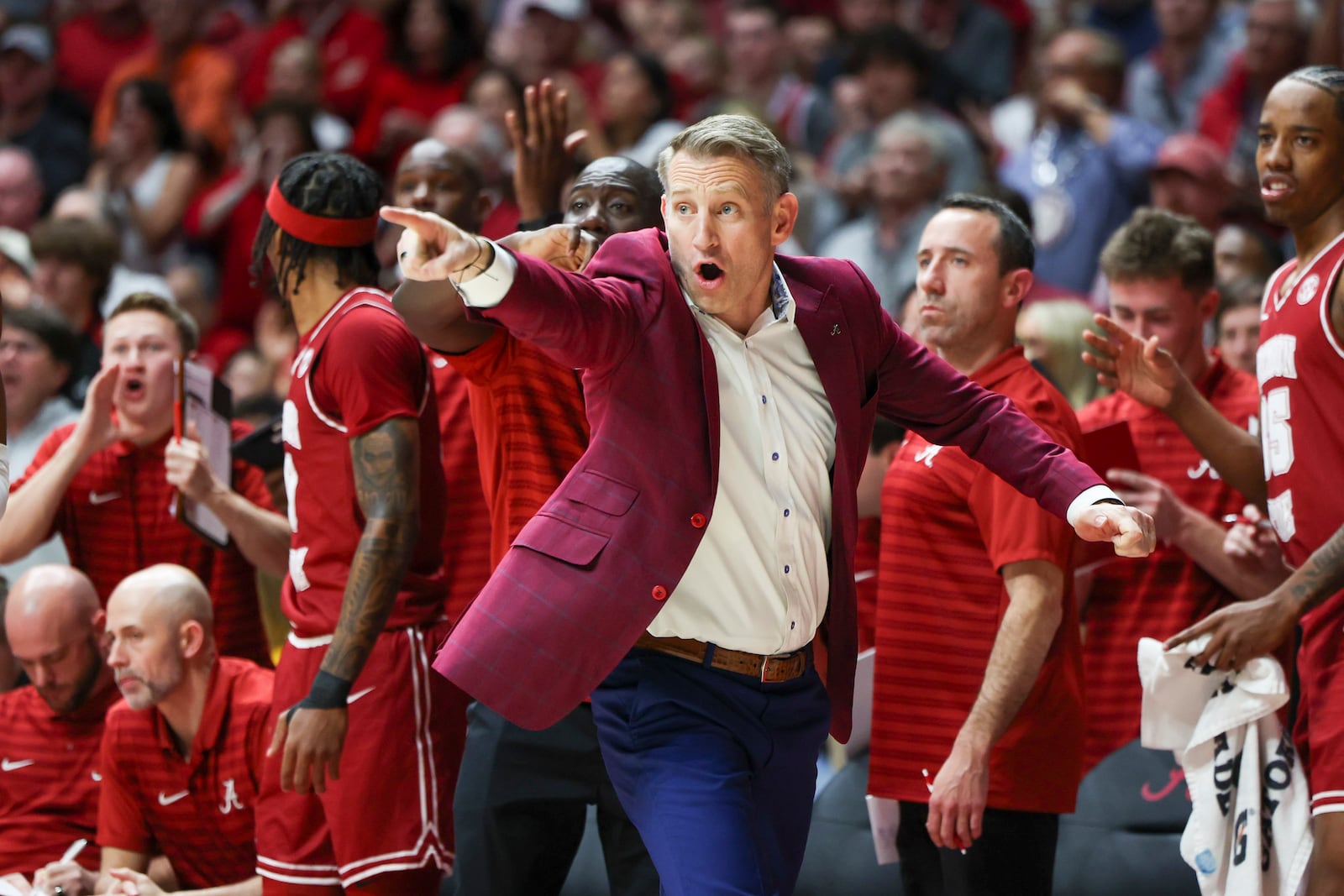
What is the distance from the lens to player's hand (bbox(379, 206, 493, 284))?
2.74 m

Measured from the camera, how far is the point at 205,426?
5.14 metres

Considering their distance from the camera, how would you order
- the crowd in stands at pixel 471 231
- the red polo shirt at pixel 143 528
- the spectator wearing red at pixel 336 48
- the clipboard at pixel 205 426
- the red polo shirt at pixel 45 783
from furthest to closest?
the spectator wearing red at pixel 336 48
the red polo shirt at pixel 143 528
the red polo shirt at pixel 45 783
the clipboard at pixel 205 426
the crowd in stands at pixel 471 231

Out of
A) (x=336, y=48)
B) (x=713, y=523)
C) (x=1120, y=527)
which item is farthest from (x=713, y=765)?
(x=336, y=48)

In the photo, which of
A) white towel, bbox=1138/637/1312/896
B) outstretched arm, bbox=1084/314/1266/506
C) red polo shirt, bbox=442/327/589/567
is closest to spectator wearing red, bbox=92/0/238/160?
red polo shirt, bbox=442/327/589/567

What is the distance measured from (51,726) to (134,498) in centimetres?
74

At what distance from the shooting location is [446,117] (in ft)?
27.9

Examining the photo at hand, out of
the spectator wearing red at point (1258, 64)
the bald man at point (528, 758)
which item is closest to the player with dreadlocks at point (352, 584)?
the bald man at point (528, 758)

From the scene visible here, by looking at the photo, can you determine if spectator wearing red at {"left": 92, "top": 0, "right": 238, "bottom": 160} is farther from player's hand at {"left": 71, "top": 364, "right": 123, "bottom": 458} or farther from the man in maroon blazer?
the man in maroon blazer

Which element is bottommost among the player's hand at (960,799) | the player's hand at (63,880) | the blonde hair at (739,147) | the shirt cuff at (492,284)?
the player's hand at (63,880)

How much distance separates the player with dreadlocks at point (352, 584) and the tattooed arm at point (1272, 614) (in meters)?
1.87

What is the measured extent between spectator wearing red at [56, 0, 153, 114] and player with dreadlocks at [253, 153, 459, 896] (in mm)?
6841

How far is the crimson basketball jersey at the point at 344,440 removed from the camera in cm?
411

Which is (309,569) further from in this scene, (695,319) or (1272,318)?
(1272,318)

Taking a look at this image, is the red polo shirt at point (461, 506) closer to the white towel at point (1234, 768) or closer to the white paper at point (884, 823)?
the white paper at point (884, 823)
